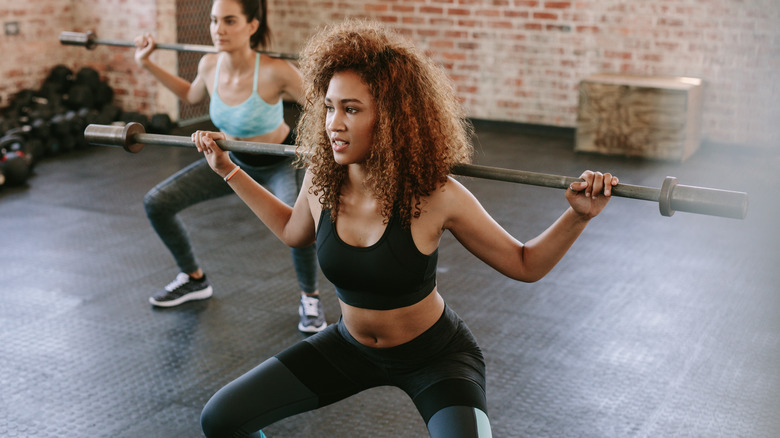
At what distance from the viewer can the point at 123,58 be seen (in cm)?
673

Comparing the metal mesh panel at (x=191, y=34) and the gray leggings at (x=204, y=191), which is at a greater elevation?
the metal mesh panel at (x=191, y=34)

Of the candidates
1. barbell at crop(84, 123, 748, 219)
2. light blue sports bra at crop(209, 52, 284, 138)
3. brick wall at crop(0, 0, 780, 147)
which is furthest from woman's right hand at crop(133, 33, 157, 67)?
brick wall at crop(0, 0, 780, 147)

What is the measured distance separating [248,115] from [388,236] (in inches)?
60.3

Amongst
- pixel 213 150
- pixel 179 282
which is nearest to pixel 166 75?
pixel 179 282

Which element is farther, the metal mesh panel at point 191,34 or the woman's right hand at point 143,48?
the metal mesh panel at point 191,34

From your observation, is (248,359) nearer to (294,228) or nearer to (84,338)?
(84,338)

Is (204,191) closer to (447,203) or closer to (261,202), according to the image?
(261,202)

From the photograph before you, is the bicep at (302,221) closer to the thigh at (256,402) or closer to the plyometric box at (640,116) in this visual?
the thigh at (256,402)

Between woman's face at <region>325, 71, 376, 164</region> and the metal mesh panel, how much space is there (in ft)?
17.4

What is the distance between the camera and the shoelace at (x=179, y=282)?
3.48 meters

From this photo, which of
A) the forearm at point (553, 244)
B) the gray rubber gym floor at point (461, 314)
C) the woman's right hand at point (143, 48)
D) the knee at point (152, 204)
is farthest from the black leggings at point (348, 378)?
the woman's right hand at point (143, 48)

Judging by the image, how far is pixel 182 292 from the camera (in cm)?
348

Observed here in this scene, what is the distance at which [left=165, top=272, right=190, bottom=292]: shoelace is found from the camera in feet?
11.4

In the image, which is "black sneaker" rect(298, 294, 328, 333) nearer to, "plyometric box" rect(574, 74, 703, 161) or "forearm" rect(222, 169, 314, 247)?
"forearm" rect(222, 169, 314, 247)
